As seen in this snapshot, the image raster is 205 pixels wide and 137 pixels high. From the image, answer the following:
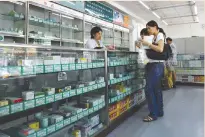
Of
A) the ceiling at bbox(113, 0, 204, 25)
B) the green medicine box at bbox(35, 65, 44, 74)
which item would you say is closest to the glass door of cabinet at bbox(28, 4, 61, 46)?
the green medicine box at bbox(35, 65, 44, 74)

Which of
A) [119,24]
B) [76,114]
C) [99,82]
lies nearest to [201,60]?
[119,24]

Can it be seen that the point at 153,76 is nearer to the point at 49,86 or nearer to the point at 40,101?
the point at 49,86

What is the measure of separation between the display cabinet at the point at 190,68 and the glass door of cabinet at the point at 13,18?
5619mm

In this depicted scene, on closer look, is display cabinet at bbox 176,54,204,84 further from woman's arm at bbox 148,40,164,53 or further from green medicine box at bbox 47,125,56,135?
green medicine box at bbox 47,125,56,135

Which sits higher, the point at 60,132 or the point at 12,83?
A: the point at 12,83

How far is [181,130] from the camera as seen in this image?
8.52 feet

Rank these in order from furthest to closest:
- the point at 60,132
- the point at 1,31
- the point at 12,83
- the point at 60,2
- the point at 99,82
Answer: the point at 60,2, the point at 1,31, the point at 99,82, the point at 60,132, the point at 12,83

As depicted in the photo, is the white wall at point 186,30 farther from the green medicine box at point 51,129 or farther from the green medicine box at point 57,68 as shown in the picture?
the green medicine box at point 51,129

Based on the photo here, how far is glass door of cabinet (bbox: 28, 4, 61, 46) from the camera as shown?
146 inches

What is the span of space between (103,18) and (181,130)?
423 centimetres

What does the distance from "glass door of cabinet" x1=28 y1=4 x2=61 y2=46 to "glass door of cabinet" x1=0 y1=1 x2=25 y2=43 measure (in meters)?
0.16

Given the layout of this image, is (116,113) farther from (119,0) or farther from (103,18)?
(119,0)

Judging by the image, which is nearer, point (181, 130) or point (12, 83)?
point (12, 83)

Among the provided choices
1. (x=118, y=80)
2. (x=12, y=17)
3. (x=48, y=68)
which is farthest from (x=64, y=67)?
(x=12, y=17)
